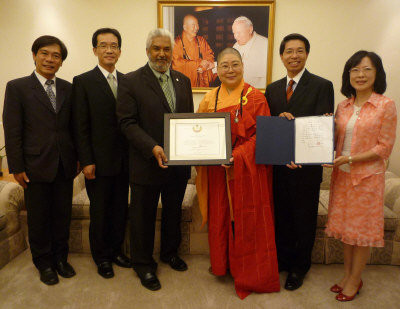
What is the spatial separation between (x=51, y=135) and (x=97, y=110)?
12.1 inches

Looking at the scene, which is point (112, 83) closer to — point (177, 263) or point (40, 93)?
point (40, 93)

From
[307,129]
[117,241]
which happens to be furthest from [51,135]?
[307,129]

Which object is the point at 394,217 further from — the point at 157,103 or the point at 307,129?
the point at 157,103

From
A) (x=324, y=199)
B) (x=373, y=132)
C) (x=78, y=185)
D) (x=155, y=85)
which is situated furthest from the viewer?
(x=78, y=185)

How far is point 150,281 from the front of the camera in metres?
1.87

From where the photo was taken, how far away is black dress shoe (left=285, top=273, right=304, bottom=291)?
6.07 feet

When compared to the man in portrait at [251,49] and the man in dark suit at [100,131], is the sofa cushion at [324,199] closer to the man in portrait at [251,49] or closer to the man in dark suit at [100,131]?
the man in portrait at [251,49]

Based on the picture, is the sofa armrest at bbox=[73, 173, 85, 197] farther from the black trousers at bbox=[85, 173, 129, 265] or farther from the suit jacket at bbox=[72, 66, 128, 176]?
the suit jacket at bbox=[72, 66, 128, 176]

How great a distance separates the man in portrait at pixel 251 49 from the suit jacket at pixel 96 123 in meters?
1.62

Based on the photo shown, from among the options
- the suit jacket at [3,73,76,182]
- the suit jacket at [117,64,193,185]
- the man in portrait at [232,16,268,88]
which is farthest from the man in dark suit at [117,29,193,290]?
the man in portrait at [232,16,268,88]

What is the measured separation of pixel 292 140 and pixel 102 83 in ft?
3.86

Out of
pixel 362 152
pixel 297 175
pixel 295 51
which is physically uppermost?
pixel 295 51

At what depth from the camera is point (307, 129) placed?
160cm

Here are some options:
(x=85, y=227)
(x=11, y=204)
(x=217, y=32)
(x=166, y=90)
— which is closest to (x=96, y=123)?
(x=166, y=90)
